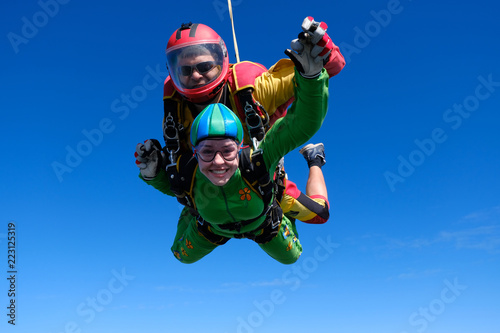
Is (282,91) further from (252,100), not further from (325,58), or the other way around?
(325,58)

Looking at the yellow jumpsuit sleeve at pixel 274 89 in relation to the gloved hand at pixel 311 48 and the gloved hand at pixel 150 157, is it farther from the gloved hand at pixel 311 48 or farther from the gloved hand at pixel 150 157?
the gloved hand at pixel 311 48

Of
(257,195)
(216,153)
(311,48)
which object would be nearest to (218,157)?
(216,153)

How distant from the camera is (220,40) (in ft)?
18.9

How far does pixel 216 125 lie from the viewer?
16.9 feet

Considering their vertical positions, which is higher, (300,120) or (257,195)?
(300,120)

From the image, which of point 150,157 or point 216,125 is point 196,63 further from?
point 150,157

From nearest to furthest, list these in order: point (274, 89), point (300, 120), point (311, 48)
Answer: point (311, 48), point (300, 120), point (274, 89)

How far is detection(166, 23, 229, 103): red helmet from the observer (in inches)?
216

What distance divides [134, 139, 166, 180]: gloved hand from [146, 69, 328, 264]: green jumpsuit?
121 millimetres

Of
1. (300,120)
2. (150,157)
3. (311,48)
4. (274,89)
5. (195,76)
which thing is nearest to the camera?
(311,48)

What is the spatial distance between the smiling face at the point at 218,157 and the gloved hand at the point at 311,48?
1.19 metres

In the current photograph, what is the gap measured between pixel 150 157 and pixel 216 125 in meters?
1.16

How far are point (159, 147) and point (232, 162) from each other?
1147 mm

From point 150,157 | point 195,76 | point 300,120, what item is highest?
point 195,76
